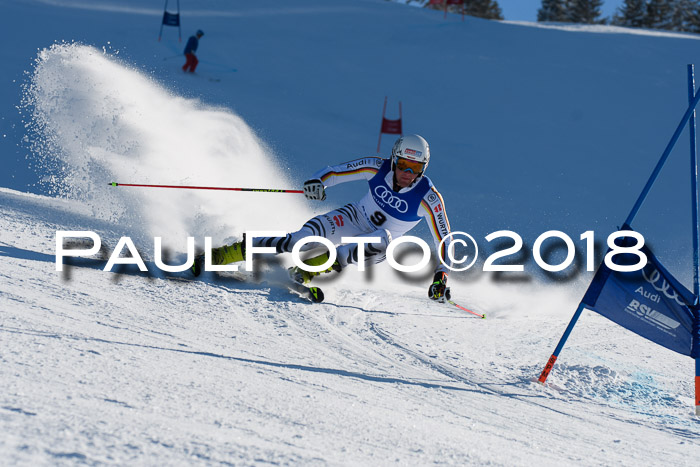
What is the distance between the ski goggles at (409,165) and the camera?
5.72 m

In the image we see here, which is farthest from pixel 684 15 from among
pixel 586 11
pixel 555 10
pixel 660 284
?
pixel 660 284

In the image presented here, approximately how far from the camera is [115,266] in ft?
17.1

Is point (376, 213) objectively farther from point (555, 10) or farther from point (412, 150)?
point (555, 10)

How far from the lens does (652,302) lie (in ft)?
14.1

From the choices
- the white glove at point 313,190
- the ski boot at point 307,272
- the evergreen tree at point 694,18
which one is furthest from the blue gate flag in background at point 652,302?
the evergreen tree at point 694,18

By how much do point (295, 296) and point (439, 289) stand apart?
1178 millimetres

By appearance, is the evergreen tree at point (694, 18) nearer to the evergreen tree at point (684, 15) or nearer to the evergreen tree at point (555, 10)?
the evergreen tree at point (684, 15)

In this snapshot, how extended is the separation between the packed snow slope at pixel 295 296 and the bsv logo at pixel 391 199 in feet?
2.81

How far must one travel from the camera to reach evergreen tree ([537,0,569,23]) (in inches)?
1719

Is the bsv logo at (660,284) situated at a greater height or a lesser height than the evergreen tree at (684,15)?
lesser

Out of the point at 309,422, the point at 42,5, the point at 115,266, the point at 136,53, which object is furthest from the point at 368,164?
the point at 42,5

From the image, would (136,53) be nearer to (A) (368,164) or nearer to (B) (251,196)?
(B) (251,196)

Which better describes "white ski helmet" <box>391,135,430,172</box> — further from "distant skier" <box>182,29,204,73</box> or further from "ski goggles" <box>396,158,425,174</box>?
"distant skier" <box>182,29,204,73</box>

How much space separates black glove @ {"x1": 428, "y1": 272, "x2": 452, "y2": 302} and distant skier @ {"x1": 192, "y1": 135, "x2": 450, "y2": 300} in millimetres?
39
